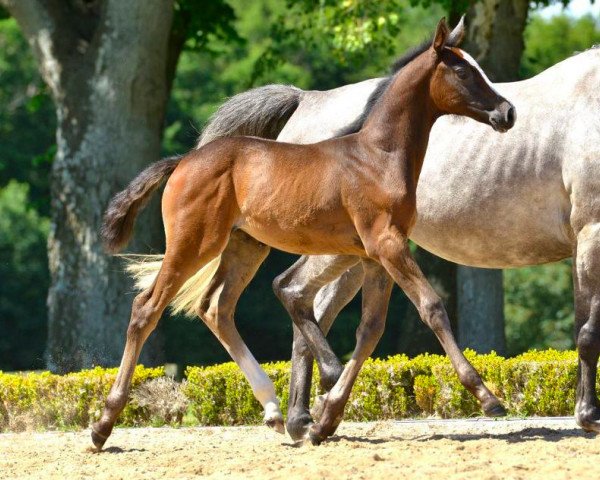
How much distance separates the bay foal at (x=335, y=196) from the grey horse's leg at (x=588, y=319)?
1.16 m

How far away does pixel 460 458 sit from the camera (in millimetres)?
5562

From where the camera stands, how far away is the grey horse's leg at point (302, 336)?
23.1 ft

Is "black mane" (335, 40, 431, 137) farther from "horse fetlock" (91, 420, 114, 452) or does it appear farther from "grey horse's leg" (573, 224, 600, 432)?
"horse fetlock" (91, 420, 114, 452)

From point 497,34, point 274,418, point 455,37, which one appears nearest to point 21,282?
point 497,34

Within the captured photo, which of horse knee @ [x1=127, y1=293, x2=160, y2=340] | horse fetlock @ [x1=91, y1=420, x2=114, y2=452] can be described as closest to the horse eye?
horse knee @ [x1=127, y1=293, x2=160, y2=340]

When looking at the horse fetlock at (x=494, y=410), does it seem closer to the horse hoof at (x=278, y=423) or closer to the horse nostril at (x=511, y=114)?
the horse nostril at (x=511, y=114)

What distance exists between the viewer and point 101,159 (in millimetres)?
12820

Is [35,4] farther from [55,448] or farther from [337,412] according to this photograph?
[337,412]

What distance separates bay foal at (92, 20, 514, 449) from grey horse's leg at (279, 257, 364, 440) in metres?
0.60

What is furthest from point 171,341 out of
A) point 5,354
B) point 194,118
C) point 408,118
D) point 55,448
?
point 408,118

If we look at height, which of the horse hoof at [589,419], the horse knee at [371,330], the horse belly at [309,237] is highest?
the horse belly at [309,237]

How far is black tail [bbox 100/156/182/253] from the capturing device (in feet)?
22.7

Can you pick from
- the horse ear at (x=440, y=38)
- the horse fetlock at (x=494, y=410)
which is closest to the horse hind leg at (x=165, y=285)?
the horse ear at (x=440, y=38)

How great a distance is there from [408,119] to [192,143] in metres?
20.5
